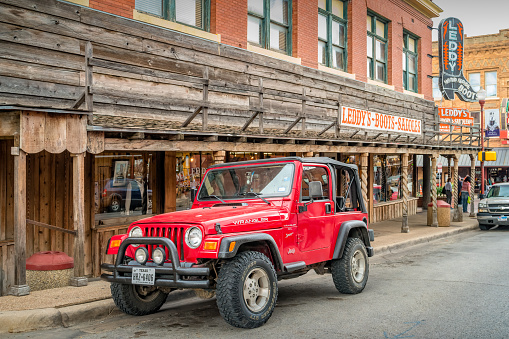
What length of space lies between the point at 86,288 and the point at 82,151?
6.84 feet

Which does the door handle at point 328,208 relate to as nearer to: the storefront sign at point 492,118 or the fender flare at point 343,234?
the fender flare at point 343,234

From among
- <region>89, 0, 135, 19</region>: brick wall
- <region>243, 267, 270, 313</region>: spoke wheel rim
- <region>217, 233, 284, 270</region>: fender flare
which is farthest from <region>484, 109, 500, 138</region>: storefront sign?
<region>243, 267, 270, 313</region>: spoke wheel rim

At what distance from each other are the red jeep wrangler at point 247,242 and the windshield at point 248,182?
0.02 m

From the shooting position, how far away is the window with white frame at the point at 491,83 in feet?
127

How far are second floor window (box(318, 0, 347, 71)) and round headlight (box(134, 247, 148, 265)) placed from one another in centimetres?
1202

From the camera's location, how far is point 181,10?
11617 mm

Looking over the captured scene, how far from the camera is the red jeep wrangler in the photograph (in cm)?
592

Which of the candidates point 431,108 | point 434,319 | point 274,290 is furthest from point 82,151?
point 431,108

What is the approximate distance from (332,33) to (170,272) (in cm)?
1336

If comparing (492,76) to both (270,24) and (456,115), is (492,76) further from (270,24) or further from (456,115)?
(270,24)

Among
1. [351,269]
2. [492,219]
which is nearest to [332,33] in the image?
[492,219]

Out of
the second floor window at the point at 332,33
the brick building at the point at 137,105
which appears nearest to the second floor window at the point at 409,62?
the second floor window at the point at 332,33

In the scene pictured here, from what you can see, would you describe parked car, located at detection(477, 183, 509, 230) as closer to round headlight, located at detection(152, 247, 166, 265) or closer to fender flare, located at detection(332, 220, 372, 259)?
fender flare, located at detection(332, 220, 372, 259)

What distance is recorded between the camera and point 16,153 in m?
7.23
